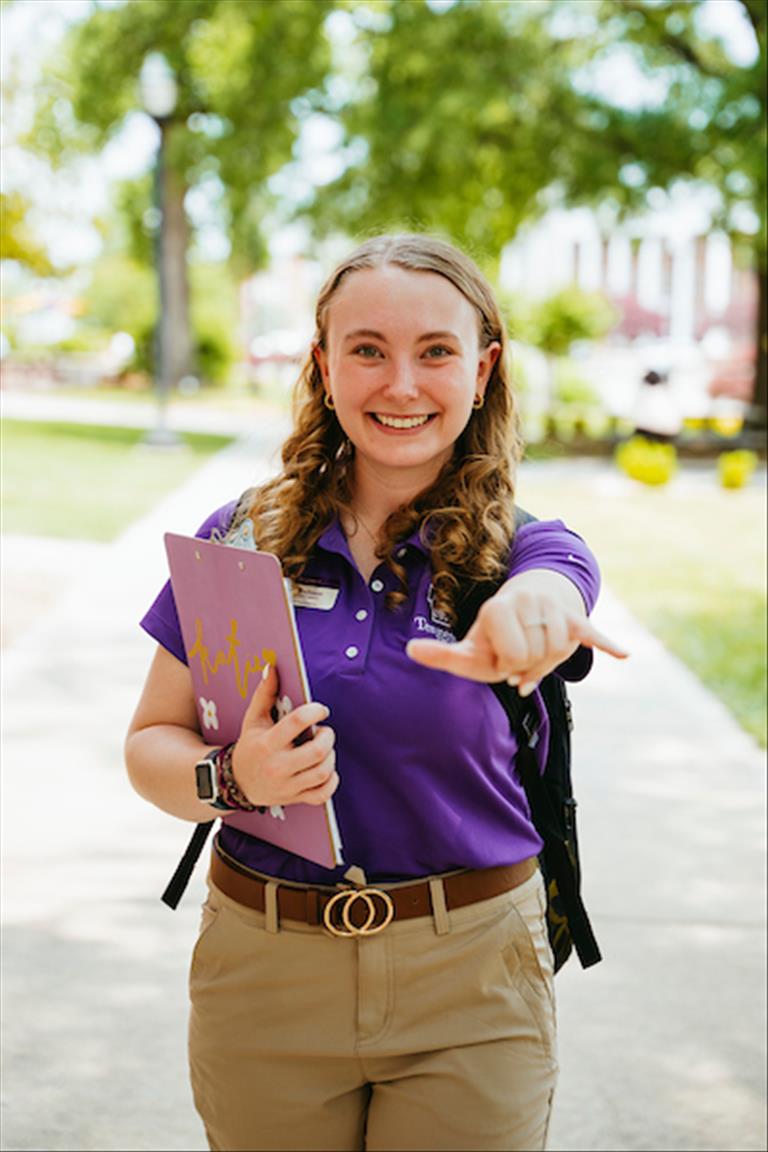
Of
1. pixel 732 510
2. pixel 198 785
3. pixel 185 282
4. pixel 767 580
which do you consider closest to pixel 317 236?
pixel 185 282

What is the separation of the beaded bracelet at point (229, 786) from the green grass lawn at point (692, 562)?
17.1ft

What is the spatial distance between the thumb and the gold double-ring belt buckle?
0.84ft

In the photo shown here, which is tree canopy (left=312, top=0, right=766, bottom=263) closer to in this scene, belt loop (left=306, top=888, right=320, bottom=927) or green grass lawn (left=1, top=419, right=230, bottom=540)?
green grass lawn (left=1, top=419, right=230, bottom=540)

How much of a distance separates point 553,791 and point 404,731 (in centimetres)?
31

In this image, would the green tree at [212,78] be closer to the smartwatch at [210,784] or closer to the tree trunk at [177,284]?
the tree trunk at [177,284]

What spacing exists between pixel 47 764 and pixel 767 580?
693 centimetres

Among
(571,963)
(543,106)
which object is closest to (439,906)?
(571,963)

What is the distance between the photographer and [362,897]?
1.85 m

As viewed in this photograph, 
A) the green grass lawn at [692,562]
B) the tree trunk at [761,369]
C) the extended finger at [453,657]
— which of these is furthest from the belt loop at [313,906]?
the tree trunk at [761,369]

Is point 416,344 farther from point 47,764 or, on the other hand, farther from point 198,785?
point 47,764

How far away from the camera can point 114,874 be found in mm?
4680

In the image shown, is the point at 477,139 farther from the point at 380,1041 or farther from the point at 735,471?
the point at 380,1041

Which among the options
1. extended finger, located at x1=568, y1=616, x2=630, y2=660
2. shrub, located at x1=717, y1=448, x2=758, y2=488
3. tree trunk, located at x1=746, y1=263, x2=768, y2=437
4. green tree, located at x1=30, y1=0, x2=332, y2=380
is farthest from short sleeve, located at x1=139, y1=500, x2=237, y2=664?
tree trunk, located at x1=746, y1=263, x2=768, y2=437

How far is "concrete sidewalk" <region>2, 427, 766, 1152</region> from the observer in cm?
338
